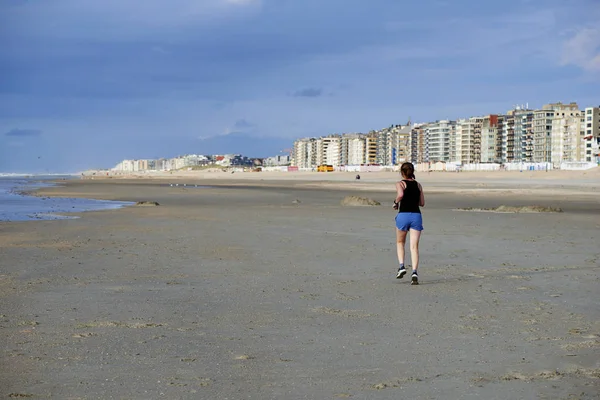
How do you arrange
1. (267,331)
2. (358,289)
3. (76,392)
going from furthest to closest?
(358,289)
(267,331)
(76,392)

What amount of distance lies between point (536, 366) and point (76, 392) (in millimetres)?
3397

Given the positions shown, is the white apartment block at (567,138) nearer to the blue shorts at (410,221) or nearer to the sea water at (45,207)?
the sea water at (45,207)

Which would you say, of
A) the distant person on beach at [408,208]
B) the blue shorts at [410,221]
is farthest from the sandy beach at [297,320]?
the blue shorts at [410,221]

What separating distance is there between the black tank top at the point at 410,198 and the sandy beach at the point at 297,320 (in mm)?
1044

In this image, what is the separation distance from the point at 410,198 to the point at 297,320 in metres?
3.46

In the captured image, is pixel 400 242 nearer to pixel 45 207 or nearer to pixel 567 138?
pixel 45 207

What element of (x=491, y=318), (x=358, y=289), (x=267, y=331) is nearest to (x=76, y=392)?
(x=267, y=331)

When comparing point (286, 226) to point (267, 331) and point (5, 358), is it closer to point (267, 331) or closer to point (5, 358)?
point (267, 331)

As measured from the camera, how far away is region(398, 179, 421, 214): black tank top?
10195 mm

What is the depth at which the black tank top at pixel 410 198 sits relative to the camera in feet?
33.4

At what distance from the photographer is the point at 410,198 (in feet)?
33.4

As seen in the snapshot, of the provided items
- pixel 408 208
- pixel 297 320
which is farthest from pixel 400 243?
pixel 297 320

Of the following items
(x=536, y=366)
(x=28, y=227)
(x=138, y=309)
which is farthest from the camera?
(x=28, y=227)

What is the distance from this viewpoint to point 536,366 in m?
5.57
